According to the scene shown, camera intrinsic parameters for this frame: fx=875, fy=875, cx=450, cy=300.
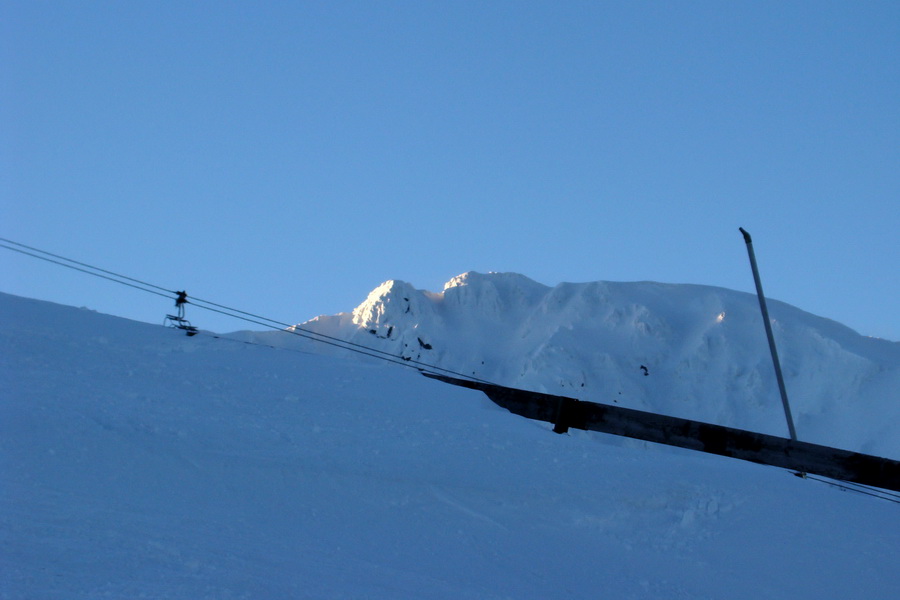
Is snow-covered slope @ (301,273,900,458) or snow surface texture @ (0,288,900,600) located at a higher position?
snow-covered slope @ (301,273,900,458)

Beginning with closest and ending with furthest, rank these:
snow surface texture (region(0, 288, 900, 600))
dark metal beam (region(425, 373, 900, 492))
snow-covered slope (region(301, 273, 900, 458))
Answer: snow surface texture (region(0, 288, 900, 600)), dark metal beam (region(425, 373, 900, 492)), snow-covered slope (region(301, 273, 900, 458))

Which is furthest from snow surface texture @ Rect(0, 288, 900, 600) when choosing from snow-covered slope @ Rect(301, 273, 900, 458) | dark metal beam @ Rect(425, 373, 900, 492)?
snow-covered slope @ Rect(301, 273, 900, 458)

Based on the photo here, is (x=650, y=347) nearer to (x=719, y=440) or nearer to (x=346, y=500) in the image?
(x=719, y=440)

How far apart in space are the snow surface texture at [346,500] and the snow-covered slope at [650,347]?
112 ft

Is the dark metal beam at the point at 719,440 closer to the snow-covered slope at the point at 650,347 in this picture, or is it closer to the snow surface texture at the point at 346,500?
the snow surface texture at the point at 346,500

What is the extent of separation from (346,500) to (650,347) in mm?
44403

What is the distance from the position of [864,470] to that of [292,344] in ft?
126

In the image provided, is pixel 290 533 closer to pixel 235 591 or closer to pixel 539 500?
pixel 235 591

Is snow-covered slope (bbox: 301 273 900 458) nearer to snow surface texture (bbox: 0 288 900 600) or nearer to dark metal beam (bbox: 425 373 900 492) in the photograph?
dark metal beam (bbox: 425 373 900 492)

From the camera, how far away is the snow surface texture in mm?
5273

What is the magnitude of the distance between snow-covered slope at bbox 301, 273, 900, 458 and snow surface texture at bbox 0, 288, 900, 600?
34110mm

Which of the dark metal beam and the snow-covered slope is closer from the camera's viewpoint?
the dark metal beam

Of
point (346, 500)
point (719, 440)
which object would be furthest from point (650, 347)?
point (346, 500)

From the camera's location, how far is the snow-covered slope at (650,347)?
42.1 meters
